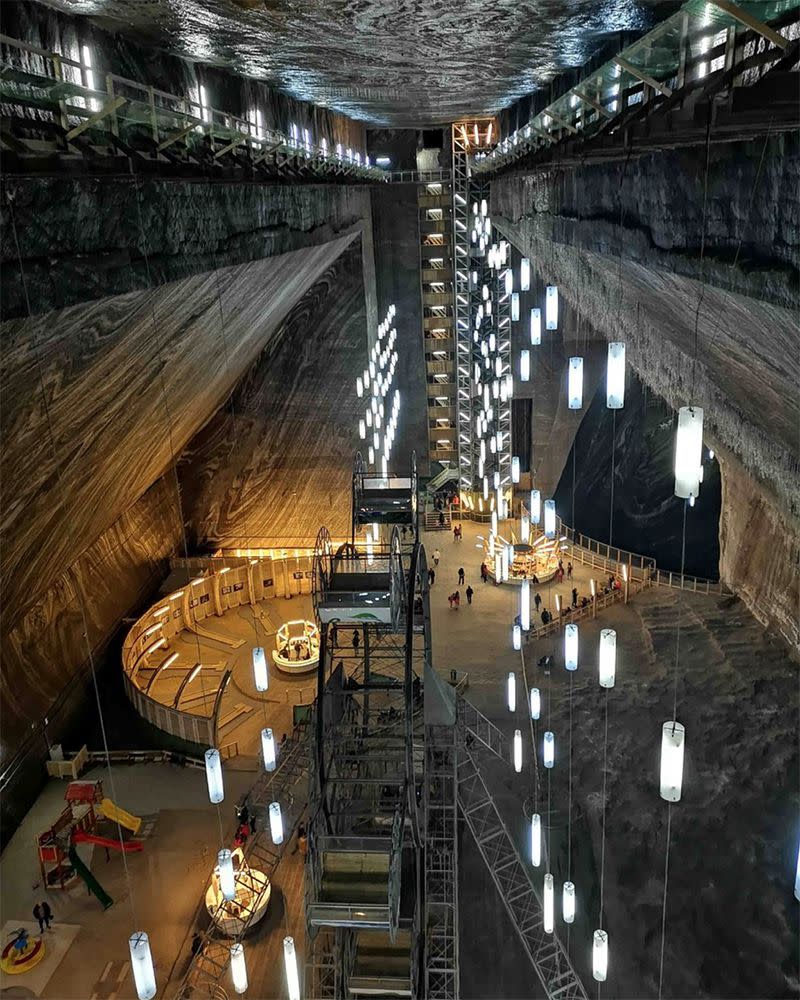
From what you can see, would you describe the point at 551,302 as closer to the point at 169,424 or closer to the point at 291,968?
the point at 169,424

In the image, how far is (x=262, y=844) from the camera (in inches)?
408

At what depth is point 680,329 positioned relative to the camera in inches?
219

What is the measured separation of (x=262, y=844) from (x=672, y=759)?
730 centimetres

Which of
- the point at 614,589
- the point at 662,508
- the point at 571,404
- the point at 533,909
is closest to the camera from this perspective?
the point at 571,404

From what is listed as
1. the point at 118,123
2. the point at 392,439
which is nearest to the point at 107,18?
the point at 118,123

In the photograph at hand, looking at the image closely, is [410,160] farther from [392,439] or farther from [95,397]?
[95,397]

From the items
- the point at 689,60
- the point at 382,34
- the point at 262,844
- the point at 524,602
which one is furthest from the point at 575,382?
the point at 262,844

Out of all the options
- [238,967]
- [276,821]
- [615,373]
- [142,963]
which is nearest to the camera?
[615,373]

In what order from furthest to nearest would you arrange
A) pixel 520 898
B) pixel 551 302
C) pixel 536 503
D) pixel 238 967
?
1. pixel 536 503
2. pixel 520 898
3. pixel 551 302
4. pixel 238 967

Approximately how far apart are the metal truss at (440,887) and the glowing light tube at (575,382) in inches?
164

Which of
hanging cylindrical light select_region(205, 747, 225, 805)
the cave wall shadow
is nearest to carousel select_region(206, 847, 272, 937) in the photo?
hanging cylindrical light select_region(205, 747, 225, 805)

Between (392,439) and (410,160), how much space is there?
26.6 feet

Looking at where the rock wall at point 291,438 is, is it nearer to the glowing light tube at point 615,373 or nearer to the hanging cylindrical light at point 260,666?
the hanging cylindrical light at point 260,666

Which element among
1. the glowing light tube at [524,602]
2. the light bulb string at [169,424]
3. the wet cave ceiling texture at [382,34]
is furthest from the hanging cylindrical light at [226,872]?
the wet cave ceiling texture at [382,34]
